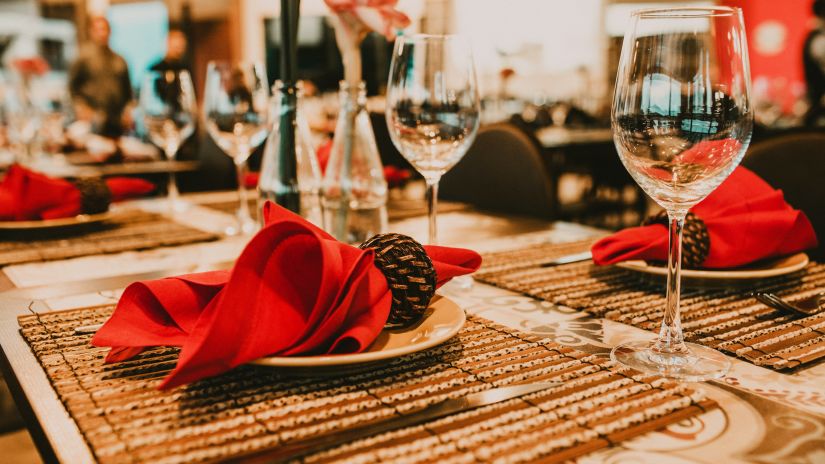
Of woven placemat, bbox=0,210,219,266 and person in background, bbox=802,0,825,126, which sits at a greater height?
person in background, bbox=802,0,825,126

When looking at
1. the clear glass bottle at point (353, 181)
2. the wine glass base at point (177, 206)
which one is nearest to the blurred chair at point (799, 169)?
the clear glass bottle at point (353, 181)

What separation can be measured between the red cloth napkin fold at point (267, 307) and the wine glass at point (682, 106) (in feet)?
0.65

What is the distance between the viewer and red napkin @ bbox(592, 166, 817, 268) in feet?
2.59

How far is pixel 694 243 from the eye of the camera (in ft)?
2.51

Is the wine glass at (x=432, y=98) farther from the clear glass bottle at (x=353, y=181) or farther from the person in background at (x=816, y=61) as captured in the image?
the person in background at (x=816, y=61)

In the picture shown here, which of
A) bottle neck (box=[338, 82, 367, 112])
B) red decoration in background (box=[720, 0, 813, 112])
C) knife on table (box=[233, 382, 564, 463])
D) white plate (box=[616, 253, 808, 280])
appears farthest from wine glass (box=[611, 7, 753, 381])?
red decoration in background (box=[720, 0, 813, 112])

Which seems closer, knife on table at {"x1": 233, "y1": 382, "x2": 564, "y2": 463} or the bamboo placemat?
knife on table at {"x1": 233, "y1": 382, "x2": 564, "y2": 463}

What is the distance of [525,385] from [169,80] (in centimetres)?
102

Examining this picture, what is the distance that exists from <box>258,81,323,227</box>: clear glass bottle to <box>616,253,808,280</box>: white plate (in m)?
0.40

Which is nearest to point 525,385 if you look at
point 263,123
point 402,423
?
point 402,423

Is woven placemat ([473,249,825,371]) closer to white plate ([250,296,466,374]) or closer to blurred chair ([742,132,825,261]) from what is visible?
white plate ([250,296,466,374])

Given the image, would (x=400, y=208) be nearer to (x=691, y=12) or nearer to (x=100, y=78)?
(x=691, y=12)

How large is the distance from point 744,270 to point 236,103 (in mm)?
761

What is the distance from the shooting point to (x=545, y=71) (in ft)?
33.4
